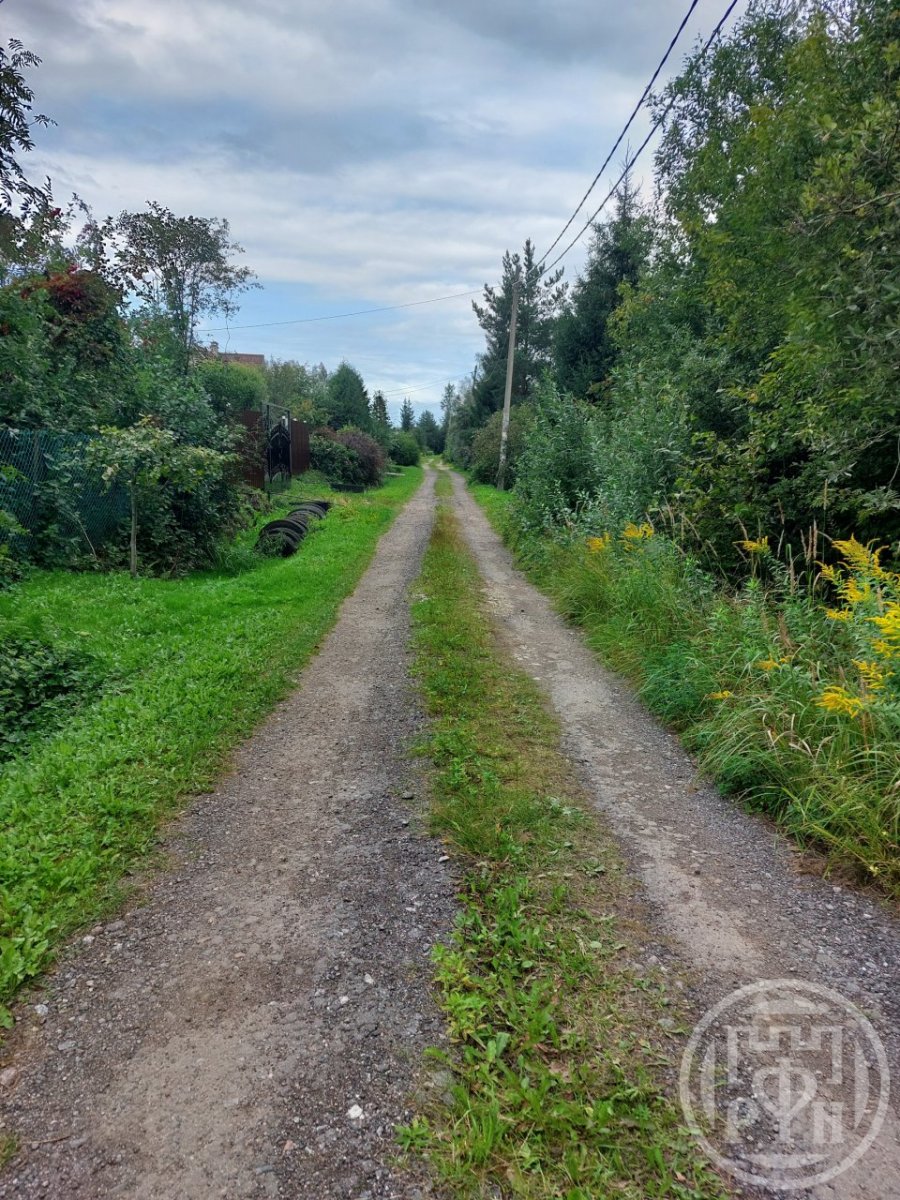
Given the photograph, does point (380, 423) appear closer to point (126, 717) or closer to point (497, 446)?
point (497, 446)

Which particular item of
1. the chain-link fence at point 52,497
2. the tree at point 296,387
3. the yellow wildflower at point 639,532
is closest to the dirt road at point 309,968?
the yellow wildflower at point 639,532

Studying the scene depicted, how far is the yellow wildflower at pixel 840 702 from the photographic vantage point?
3.19 meters

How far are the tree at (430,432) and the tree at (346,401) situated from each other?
35.4m

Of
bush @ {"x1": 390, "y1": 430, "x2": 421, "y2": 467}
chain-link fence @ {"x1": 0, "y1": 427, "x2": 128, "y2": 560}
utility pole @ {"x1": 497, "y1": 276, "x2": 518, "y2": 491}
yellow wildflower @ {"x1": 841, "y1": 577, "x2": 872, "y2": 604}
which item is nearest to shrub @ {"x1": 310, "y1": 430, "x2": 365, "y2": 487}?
utility pole @ {"x1": 497, "y1": 276, "x2": 518, "y2": 491}

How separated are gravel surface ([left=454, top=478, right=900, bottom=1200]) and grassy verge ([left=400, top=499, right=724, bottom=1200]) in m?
0.21

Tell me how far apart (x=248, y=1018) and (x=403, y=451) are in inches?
1723

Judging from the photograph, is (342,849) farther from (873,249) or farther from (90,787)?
(873,249)

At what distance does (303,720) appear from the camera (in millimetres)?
4379

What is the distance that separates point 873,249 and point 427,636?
14.9ft

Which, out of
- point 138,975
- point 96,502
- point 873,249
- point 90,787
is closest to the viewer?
point 138,975

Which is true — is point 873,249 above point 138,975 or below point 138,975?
above

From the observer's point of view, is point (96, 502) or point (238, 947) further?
point (96, 502)

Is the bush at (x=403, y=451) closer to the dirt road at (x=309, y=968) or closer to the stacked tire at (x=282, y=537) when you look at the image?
the stacked tire at (x=282, y=537)

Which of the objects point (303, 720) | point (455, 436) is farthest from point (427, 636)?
point (455, 436)
